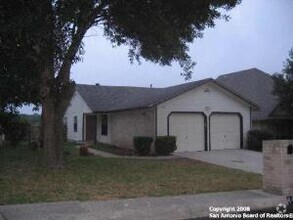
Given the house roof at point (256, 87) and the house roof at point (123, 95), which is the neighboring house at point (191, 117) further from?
the house roof at point (256, 87)

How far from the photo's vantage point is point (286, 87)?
101 ft

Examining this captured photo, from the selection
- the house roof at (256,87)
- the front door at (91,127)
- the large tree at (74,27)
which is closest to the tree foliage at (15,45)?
the large tree at (74,27)

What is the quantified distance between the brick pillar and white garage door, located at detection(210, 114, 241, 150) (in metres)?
16.1

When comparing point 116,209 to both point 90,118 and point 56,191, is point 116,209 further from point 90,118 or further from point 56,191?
point 90,118

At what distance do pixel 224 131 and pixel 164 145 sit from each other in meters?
5.09

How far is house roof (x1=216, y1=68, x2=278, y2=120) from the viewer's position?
3397cm

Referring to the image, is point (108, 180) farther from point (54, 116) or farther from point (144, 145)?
point (144, 145)

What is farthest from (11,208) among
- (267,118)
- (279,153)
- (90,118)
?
(90,118)

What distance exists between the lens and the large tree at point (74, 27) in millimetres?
14991

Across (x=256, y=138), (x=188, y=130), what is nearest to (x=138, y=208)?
(x=188, y=130)

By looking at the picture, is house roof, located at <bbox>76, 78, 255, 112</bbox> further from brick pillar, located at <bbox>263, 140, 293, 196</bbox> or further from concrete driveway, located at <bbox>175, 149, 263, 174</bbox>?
brick pillar, located at <bbox>263, 140, 293, 196</bbox>

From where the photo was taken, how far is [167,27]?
1733 cm

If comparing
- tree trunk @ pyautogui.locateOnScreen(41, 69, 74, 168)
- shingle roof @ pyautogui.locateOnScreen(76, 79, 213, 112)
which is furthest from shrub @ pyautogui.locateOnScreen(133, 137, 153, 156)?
tree trunk @ pyautogui.locateOnScreen(41, 69, 74, 168)

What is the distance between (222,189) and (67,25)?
700 cm
